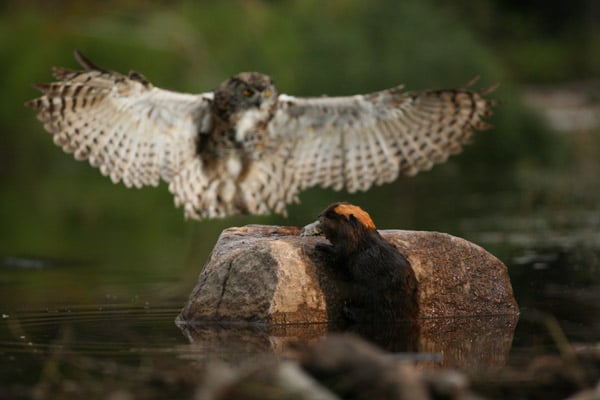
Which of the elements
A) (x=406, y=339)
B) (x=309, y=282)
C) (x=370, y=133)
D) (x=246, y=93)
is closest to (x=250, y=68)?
(x=370, y=133)

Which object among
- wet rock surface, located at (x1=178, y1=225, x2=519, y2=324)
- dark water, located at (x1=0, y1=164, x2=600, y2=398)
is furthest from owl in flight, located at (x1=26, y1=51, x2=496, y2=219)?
wet rock surface, located at (x1=178, y1=225, x2=519, y2=324)

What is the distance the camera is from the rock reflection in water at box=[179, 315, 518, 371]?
21.3ft

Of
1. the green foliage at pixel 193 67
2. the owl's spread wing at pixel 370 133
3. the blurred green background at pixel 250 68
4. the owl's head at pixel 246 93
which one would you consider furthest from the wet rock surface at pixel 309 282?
the green foliage at pixel 193 67

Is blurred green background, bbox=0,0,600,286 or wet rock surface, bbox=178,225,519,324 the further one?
blurred green background, bbox=0,0,600,286

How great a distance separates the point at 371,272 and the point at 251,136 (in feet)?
10.8

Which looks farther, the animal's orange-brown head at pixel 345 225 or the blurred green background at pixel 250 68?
the blurred green background at pixel 250 68

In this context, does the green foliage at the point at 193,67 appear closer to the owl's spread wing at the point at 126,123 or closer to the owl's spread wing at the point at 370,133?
the owl's spread wing at the point at 126,123

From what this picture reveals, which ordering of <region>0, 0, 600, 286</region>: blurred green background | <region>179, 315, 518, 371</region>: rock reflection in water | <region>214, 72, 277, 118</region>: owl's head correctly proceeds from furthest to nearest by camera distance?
<region>0, 0, 600, 286</region>: blurred green background, <region>214, 72, 277, 118</region>: owl's head, <region>179, 315, 518, 371</region>: rock reflection in water

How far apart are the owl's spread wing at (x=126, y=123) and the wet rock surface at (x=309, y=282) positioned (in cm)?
230

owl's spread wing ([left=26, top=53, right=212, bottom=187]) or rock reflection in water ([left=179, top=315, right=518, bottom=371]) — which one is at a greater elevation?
owl's spread wing ([left=26, top=53, right=212, bottom=187])

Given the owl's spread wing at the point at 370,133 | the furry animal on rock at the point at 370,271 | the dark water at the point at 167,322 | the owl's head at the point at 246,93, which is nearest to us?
the dark water at the point at 167,322

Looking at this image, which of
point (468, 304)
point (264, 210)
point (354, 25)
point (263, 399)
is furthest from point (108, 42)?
point (263, 399)

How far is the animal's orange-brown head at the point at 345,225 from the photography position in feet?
25.6

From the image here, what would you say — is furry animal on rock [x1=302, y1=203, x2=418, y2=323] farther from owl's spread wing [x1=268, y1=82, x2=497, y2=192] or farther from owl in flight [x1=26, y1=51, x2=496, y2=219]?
owl's spread wing [x1=268, y1=82, x2=497, y2=192]
